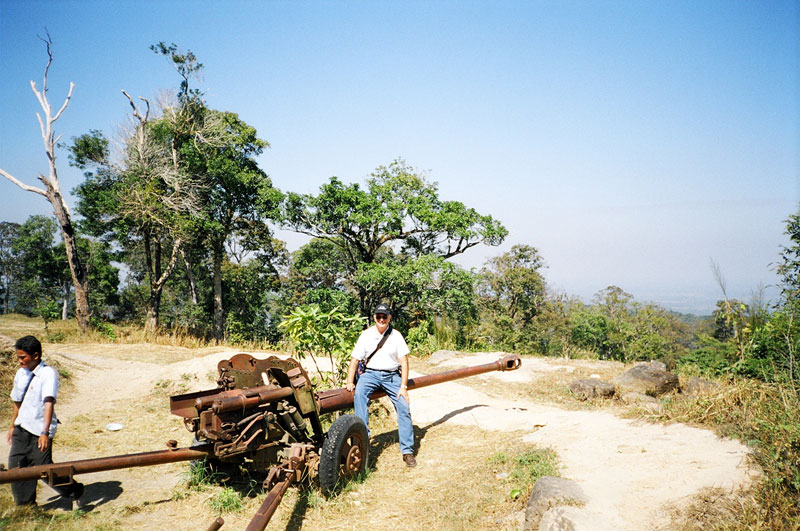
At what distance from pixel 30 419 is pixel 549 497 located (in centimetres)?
457

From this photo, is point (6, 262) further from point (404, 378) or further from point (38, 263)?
point (404, 378)

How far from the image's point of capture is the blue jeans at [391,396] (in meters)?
5.13

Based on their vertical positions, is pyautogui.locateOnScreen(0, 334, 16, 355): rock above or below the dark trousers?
above

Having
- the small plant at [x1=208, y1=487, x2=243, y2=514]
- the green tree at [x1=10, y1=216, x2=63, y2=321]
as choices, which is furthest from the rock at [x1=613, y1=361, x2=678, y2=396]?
the green tree at [x1=10, y1=216, x2=63, y2=321]

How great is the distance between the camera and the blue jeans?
202 inches

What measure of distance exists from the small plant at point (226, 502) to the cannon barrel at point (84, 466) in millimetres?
761

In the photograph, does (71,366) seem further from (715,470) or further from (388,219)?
(715,470)

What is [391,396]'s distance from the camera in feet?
17.3

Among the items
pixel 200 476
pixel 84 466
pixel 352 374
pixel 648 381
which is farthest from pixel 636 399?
pixel 84 466

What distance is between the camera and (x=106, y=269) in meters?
31.5

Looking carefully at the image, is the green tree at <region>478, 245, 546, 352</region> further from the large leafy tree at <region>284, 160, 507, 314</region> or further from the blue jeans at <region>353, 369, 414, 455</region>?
the blue jeans at <region>353, 369, 414, 455</region>

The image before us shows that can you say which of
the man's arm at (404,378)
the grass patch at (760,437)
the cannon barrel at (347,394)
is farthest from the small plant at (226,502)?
the grass patch at (760,437)

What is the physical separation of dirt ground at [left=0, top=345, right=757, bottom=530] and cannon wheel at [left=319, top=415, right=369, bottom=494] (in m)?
0.70

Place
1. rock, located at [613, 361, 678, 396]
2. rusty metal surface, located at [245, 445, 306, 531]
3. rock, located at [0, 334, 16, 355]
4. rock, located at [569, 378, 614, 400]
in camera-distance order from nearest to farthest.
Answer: rusty metal surface, located at [245, 445, 306, 531]
rock, located at [569, 378, 614, 400]
rock, located at [613, 361, 678, 396]
rock, located at [0, 334, 16, 355]
